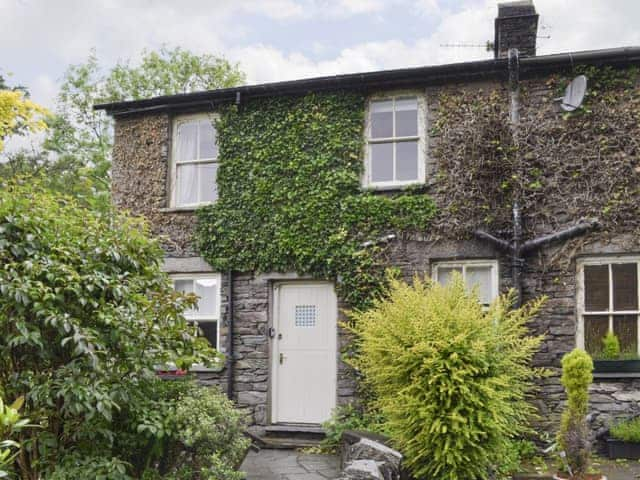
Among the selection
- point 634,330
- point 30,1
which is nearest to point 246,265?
point 634,330

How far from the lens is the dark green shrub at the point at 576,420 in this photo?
6504 mm

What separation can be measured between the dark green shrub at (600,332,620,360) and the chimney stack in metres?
4.33

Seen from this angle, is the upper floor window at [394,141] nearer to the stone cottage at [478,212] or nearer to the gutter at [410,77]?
the stone cottage at [478,212]

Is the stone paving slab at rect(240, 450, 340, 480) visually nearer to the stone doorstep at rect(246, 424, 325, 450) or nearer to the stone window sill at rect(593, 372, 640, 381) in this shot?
the stone doorstep at rect(246, 424, 325, 450)

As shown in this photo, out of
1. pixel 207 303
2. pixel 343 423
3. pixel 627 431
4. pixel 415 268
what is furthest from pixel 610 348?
pixel 207 303

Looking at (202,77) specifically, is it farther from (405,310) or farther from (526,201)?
(405,310)

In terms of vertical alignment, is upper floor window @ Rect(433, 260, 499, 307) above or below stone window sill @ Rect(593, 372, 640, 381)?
above

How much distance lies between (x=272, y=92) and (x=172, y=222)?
266 centimetres

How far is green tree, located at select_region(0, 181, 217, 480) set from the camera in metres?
4.63

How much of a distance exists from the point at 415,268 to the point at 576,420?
10.3ft

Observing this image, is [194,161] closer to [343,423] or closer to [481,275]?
[343,423]

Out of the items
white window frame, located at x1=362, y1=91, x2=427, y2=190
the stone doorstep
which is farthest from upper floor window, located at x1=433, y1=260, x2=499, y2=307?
the stone doorstep

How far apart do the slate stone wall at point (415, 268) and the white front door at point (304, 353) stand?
197 mm

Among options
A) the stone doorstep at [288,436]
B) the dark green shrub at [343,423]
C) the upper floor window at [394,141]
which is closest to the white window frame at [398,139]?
the upper floor window at [394,141]
